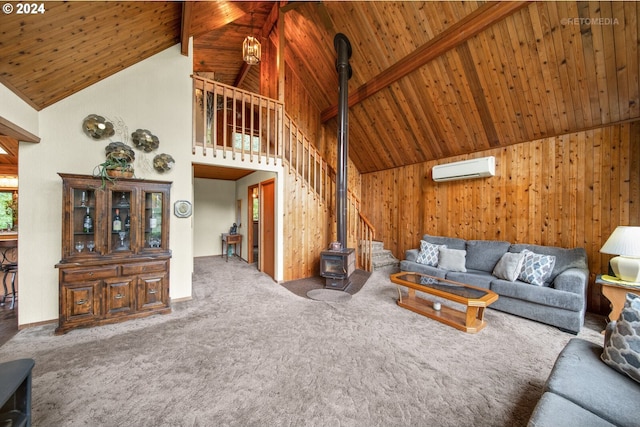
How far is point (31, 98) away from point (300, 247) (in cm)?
401

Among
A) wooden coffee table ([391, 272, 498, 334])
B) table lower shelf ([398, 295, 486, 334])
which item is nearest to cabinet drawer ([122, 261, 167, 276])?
wooden coffee table ([391, 272, 498, 334])

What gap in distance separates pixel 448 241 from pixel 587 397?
3.54 m

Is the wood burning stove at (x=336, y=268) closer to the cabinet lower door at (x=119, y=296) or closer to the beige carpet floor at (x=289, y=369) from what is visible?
the beige carpet floor at (x=289, y=369)

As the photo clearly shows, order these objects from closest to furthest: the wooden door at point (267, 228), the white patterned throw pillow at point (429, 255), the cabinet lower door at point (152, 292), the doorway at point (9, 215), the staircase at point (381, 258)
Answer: the doorway at point (9, 215)
the cabinet lower door at point (152, 292)
the white patterned throw pillow at point (429, 255)
the wooden door at point (267, 228)
the staircase at point (381, 258)

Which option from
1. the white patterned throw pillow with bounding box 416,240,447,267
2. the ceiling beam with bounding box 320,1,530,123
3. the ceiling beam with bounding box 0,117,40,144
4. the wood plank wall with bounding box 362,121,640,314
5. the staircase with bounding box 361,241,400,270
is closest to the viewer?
the ceiling beam with bounding box 0,117,40,144

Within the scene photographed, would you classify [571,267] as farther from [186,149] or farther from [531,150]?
[186,149]

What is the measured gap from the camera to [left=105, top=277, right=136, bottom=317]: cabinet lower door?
9.20 ft

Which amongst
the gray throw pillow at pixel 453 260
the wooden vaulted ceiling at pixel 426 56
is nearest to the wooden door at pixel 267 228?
the wooden vaulted ceiling at pixel 426 56

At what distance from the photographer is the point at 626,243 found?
8.27ft

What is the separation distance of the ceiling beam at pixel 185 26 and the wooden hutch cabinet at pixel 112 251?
1.97 meters

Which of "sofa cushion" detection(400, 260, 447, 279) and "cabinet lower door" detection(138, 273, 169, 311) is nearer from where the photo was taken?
"cabinet lower door" detection(138, 273, 169, 311)

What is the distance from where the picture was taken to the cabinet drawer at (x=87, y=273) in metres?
2.61

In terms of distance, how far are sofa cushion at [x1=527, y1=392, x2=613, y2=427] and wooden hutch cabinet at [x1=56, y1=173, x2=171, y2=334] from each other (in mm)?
3573

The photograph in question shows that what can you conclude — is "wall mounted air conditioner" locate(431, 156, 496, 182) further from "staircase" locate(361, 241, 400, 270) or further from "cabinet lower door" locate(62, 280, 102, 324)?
"cabinet lower door" locate(62, 280, 102, 324)
